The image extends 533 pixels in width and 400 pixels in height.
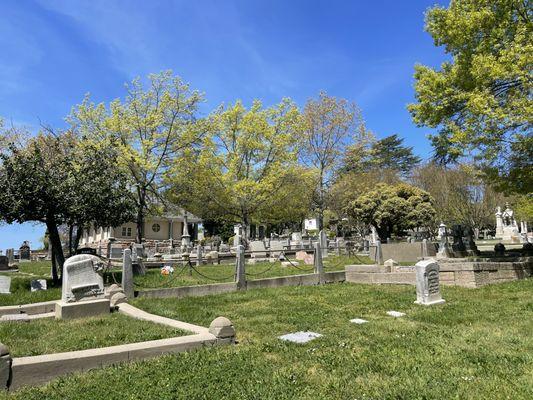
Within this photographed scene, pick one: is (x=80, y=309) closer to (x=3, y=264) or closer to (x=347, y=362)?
(x=347, y=362)

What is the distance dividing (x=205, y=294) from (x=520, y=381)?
8.94m

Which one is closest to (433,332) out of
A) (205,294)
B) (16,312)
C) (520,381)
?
(520,381)

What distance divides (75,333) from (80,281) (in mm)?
2312

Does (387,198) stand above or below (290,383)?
above

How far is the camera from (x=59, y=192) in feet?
47.9

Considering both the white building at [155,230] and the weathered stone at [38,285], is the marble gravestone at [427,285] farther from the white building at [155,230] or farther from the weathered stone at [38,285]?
the white building at [155,230]

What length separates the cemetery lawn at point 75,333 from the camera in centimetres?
605

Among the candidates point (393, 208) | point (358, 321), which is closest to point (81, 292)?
point (358, 321)

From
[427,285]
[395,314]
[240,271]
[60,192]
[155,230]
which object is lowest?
[395,314]

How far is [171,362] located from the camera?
5.24 meters

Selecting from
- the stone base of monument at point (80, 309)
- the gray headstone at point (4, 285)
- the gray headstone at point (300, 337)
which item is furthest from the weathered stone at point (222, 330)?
the gray headstone at point (4, 285)

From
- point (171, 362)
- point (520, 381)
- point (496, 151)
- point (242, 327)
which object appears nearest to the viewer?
point (520, 381)

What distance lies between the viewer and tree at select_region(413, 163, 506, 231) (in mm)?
43562

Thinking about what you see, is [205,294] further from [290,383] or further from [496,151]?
[496,151]
